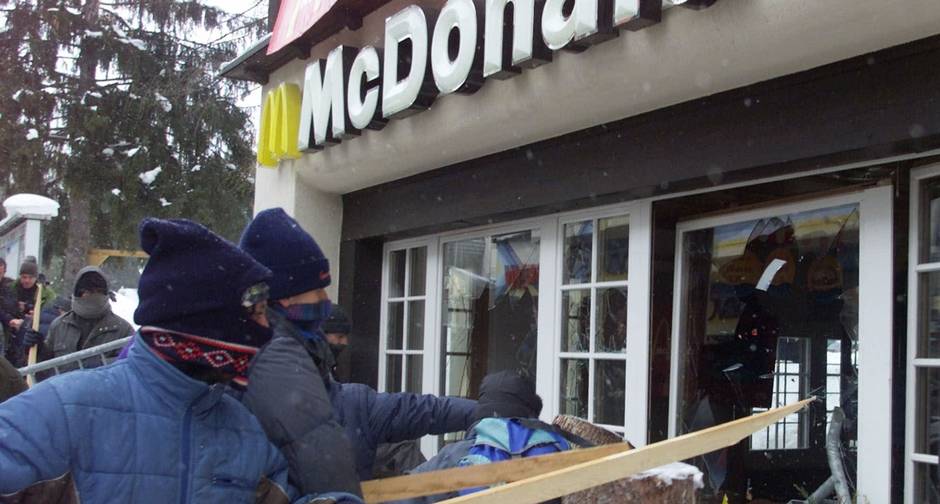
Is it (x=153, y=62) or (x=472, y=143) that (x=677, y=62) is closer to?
(x=472, y=143)

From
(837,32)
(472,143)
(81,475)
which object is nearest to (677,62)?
(837,32)

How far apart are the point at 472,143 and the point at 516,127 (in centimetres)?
47

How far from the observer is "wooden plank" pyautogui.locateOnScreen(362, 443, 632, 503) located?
2385 millimetres

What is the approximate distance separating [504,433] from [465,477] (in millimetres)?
293

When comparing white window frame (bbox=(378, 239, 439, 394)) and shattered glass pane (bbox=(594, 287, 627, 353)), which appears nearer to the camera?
shattered glass pane (bbox=(594, 287, 627, 353))

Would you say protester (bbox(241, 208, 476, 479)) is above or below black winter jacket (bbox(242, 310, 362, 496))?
above

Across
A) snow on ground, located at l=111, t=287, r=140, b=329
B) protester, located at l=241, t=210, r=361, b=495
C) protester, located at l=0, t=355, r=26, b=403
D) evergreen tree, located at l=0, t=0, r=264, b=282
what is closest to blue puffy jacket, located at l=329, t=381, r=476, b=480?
protester, located at l=241, t=210, r=361, b=495

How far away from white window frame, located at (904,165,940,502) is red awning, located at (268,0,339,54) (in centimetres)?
362

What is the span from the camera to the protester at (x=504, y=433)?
264 cm

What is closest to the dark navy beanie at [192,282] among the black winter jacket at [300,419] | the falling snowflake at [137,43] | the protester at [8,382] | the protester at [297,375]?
the black winter jacket at [300,419]

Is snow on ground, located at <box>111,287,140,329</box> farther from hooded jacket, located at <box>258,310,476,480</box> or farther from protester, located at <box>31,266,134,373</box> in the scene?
hooded jacket, located at <box>258,310,476,480</box>

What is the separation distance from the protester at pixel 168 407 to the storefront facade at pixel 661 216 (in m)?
2.28

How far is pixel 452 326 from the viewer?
634 centimetres

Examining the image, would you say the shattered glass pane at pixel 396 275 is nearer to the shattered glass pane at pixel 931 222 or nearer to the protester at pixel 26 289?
the protester at pixel 26 289
